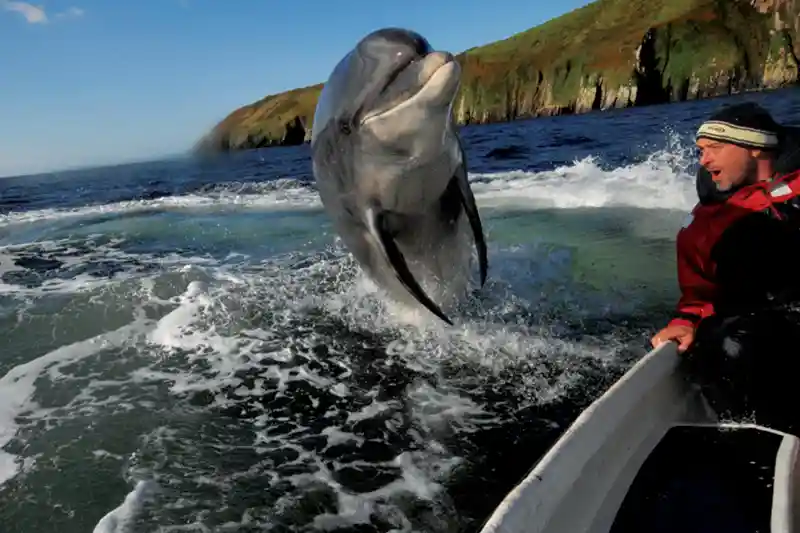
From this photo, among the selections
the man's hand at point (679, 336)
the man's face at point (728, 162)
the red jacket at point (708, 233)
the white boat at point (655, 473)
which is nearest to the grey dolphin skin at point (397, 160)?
the man's face at point (728, 162)

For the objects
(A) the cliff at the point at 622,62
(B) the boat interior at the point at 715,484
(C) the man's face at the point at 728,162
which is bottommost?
(B) the boat interior at the point at 715,484

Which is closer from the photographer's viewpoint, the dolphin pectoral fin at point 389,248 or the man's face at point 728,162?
the man's face at point 728,162

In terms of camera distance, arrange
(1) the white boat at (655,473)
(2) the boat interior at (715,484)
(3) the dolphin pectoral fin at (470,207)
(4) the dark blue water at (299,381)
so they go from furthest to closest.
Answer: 1. (3) the dolphin pectoral fin at (470,207)
2. (4) the dark blue water at (299,381)
3. (2) the boat interior at (715,484)
4. (1) the white boat at (655,473)

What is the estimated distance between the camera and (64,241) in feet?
53.3

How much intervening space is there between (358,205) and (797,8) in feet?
320

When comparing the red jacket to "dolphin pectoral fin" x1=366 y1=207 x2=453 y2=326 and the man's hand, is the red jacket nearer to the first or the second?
the man's hand

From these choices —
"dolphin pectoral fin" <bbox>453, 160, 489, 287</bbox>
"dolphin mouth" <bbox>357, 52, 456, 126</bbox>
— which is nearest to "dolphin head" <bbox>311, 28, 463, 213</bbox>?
"dolphin mouth" <bbox>357, 52, 456, 126</bbox>

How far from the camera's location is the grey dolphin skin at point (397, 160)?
4496 mm

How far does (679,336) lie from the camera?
3443 millimetres

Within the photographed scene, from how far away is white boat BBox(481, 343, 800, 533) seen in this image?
2377mm

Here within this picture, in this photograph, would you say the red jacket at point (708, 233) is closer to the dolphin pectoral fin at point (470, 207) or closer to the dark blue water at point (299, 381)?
the dark blue water at point (299, 381)

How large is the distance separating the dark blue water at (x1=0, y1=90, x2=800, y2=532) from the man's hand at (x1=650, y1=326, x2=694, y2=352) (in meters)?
1.27

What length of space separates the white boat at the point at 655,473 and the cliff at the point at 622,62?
7224cm

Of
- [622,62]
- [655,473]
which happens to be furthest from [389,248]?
[622,62]
